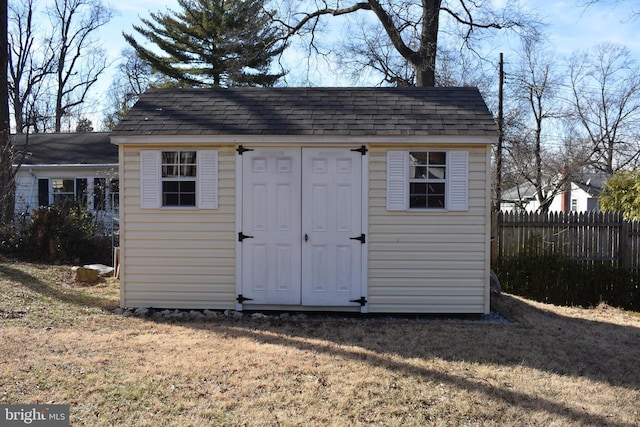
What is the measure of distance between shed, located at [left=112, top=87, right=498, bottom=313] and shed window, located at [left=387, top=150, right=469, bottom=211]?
0.05ft

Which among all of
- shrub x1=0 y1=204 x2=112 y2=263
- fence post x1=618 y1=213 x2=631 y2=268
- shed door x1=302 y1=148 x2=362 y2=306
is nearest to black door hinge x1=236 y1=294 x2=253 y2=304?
shed door x1=302 y1=148 x2=362 y2=306

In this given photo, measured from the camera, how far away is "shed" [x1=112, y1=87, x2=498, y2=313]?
7387mm

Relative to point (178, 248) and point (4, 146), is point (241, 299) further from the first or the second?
point (4, 146)

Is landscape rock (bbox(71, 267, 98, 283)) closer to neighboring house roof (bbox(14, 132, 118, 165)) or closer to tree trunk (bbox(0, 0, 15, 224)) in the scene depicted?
tree trunk (bbox(0, 0, 15, 224))

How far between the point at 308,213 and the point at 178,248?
1967mm

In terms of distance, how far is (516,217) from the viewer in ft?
34.0

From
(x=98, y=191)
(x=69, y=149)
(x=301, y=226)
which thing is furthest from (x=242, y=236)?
(x=69, y=149)

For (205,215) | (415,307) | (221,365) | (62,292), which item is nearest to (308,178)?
(205,215)

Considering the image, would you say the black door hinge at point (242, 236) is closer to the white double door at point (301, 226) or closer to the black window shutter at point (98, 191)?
the white double door at point (301, 226)

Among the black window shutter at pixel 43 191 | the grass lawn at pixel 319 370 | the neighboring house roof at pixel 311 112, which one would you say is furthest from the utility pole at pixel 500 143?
the black window shutter at pixel 43 191

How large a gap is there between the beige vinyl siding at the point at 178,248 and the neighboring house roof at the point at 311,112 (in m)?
0.43

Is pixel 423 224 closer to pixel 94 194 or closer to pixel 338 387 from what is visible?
pixel 338 387

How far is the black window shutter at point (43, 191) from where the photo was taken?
18.2 m

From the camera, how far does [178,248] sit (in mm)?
7625
